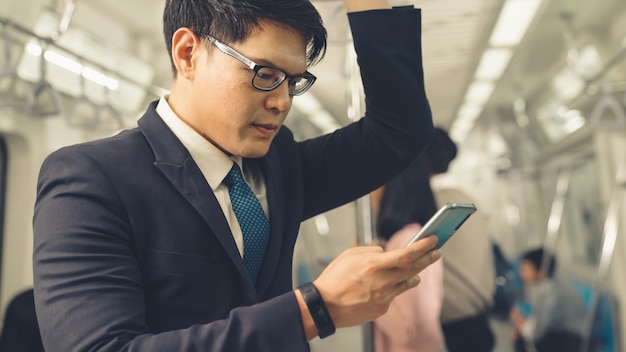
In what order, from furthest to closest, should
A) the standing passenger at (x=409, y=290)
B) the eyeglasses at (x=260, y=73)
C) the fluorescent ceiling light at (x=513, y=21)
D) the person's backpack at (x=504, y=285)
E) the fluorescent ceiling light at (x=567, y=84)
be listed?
the fluorescent ceiling light at (x=567, y=84) → the person's backpack at (x=504, y=285) → the fluorescent ceiling light at (x=513, y=21) → the standing passenger at (x=409, y=290) → the eyeglasses at (x=260, y=73)

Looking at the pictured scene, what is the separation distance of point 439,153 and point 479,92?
0.41 meters

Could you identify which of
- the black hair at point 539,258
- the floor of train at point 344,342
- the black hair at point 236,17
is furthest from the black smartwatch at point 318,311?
the black hair at point 539,258

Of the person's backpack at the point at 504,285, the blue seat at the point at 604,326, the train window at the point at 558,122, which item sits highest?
the train window at the point at 558,122

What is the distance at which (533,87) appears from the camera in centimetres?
266

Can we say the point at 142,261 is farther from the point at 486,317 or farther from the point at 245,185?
the point at 486,317

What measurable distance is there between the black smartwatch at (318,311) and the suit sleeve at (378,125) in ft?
1.24

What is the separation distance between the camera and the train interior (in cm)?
170

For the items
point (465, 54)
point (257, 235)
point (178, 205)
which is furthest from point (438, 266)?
point (178, 205)

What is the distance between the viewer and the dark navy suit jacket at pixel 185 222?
639 mm

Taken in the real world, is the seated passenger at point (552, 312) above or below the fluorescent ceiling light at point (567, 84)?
below

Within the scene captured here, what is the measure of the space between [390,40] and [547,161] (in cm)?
228

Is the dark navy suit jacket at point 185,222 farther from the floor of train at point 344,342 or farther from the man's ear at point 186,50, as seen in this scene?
the floor of train at point 344,342

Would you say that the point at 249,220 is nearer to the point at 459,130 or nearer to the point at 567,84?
the point at 459,130

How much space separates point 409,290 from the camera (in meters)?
1.60
